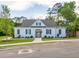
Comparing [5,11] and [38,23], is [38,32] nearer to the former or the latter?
[38,23]

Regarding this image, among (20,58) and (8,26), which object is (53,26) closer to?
(8,26)

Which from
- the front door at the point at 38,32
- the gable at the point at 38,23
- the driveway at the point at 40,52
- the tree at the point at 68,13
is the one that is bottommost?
the driveway at the point at 40,52

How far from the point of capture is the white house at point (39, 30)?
53750 millimetres

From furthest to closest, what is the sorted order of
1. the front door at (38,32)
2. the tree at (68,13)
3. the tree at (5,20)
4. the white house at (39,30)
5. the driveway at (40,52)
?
the tree at (68,13) → the white house at (39,30) → the front door at (38,32) → the tree at (5,20) → the driveway at (40,52)

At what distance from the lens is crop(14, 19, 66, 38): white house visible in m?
53.8

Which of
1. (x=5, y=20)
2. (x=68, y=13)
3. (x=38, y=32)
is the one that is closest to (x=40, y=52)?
(x=5, y=20)

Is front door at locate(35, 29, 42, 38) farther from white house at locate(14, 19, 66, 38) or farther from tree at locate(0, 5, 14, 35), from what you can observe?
tree at locate(0, 5, 14, 35)

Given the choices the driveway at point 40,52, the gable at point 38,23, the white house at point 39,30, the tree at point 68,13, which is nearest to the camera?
the driveway at point 40,52

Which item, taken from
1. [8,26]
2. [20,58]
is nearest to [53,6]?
[8,26]

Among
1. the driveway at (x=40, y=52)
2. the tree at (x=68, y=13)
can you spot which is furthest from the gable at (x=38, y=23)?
the driveway at (x=40, y=52)

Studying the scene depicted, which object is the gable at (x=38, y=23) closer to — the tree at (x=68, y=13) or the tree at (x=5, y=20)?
the tree at (x=68, y=13)

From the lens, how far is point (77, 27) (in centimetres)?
5844

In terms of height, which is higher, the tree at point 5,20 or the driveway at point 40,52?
the tree at point 5,20

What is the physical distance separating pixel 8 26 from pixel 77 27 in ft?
76.7
